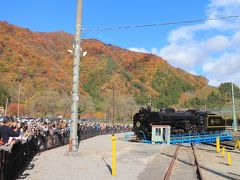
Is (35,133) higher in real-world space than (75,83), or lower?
lower

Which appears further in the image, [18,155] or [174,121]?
[174,121]

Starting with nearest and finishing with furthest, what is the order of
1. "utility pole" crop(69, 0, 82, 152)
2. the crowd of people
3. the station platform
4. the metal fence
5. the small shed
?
the metal fence
the crowd of people
"utility pole" crop(69, 0, 82, 152)
the small shed
the station platform

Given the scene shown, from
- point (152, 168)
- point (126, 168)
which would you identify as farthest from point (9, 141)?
point (152, 168)

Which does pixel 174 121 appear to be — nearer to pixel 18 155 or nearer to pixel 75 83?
pixel 75 83

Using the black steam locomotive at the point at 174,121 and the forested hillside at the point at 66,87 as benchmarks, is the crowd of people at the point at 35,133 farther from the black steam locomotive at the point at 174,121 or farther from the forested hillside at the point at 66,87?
the forested hillside at the point at 66,87

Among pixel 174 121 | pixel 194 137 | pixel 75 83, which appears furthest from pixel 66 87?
pixel 75 83

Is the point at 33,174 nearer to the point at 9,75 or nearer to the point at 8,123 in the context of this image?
the point at 8,123

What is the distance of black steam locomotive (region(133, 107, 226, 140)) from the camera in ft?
128

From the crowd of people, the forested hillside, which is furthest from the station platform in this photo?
the forested hillside

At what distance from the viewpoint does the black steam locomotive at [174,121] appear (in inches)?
1537

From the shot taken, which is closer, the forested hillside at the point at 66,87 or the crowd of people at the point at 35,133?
the crowd of people at the point at 35,133

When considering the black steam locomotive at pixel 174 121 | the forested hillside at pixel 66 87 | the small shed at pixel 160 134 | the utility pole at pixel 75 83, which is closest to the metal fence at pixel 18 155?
the utility pole at pixel 75 83

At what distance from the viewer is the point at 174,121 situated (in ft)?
135

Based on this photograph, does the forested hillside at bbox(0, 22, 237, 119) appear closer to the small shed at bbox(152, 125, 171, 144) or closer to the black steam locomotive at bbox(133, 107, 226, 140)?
the black steam locomotive at bbox(133, 107, 226, 140)
